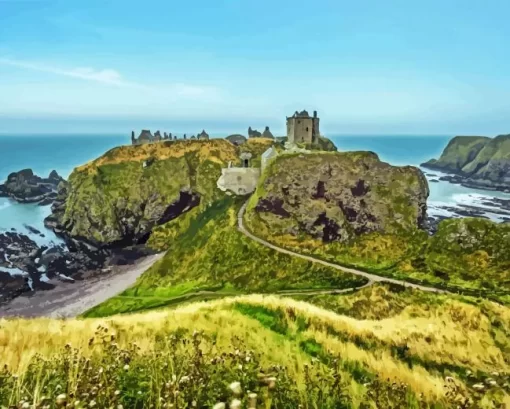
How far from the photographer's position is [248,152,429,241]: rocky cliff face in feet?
238

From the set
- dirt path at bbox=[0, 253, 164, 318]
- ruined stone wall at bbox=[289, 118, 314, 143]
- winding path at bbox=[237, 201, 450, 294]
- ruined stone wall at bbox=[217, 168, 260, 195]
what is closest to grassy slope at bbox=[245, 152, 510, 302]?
winding path at bbox=[237, 201, 450, 294]

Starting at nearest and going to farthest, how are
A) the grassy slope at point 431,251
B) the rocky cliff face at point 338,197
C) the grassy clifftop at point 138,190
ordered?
the grassy slope at point 431,251, the rocky cliff face at point 338,197, the grassy clifftop at point 138,190

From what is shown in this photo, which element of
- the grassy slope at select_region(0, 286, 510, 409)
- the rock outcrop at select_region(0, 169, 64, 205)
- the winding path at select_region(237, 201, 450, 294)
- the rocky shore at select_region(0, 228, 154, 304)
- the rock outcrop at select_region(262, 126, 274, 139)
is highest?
the rock outcrop at select_region(262, 126, 274, 139)

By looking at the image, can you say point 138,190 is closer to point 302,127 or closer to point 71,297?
point 302,127

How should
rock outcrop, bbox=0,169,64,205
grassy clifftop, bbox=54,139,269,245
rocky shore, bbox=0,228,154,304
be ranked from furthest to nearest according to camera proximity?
rock outcrop, bbox=0,169,64,205 → grassy clifftop, bbox=54,139,269,245 → rocky shore, bbox=0,228,154,304

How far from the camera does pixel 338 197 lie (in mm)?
76000

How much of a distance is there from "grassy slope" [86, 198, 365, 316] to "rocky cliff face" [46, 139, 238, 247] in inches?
1009

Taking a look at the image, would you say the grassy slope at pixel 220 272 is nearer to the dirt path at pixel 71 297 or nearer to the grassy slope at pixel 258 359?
the dirt path at pixel 71 297

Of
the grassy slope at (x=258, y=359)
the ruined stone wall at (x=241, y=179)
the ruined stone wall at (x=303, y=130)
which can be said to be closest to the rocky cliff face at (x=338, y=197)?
the ruined stone wall at (x=241, y=179)

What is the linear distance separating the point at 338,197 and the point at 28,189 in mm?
121619

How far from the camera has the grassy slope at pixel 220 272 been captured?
57.4m

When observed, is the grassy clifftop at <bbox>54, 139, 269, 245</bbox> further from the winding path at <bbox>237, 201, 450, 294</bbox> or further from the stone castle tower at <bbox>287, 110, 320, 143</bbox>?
the winding path at <bbox>237, 201, 450, 294</bbox>

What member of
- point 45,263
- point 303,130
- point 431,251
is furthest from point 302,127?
point 45,263

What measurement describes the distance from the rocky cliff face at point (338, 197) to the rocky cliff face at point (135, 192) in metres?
29.8
